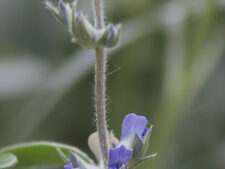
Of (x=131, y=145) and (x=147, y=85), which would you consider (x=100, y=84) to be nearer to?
(x=131, y=145)

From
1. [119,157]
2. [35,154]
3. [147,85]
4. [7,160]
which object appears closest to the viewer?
[119,157]

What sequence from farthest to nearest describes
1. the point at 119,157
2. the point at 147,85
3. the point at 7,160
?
the point at 147,85
the point at 7,160
the point at 119,157

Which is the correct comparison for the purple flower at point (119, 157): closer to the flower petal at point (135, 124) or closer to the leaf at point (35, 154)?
the flower petal at point (135, 124)

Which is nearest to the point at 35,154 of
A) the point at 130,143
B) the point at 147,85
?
the point at 130,143

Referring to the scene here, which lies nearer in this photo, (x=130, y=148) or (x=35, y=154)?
(x=130, y=148)

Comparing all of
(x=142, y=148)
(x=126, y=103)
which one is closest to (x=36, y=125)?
(x=126, y=103)

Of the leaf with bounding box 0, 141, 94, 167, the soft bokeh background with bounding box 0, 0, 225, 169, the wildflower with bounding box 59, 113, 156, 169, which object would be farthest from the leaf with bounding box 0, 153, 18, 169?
the soft bokeh background with bounding box 0, 0, 225, 169

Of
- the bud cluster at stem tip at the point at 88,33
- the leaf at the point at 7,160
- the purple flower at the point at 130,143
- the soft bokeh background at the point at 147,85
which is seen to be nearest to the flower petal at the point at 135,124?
the purple flower at the point at 130,143

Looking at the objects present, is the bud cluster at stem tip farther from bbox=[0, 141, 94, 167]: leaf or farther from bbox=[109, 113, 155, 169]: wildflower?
bbox=[0, 141, 94, 167]: leaf

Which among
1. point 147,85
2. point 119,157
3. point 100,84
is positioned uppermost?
point 147,85
